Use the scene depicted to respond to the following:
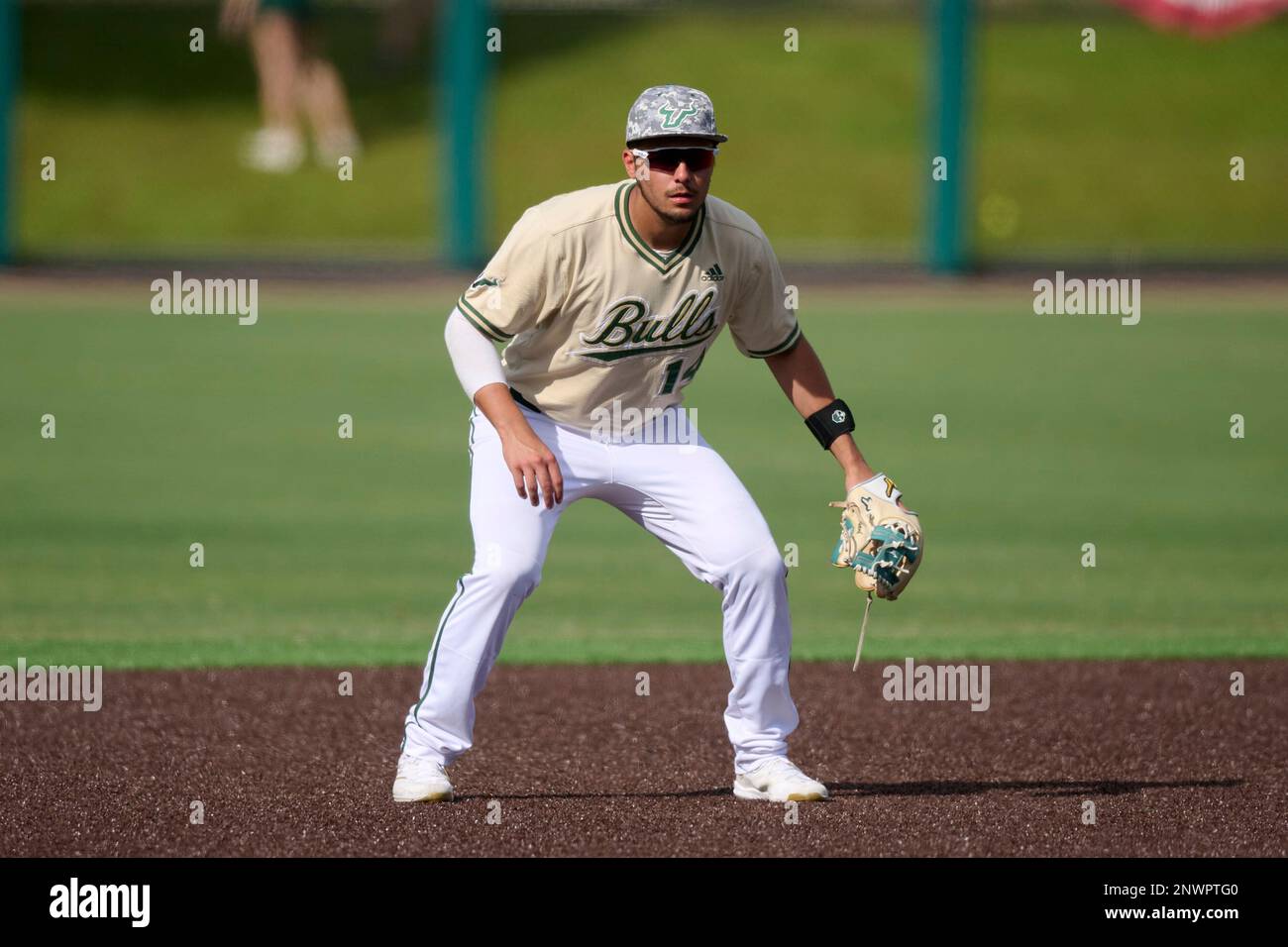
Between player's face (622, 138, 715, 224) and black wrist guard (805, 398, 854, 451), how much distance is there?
2.63ft

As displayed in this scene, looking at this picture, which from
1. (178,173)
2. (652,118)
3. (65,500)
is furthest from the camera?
(178,173)

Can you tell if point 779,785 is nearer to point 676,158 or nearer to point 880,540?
point 880,540

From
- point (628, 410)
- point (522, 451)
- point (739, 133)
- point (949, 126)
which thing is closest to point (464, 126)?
point (949, 126)

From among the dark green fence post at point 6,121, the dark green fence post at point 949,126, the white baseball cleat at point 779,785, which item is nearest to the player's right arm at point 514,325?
the white baseball cleat at point 779,785

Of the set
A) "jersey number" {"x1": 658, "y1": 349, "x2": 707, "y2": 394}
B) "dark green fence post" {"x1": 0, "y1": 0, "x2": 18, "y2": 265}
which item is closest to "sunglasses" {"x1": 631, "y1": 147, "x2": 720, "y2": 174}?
"jersey number" {"x1": 658, "y1": 349, "x2": 707, "y2": 394}

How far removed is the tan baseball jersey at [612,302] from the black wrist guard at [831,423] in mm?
244

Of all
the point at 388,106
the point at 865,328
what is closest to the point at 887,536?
the point at 865,328

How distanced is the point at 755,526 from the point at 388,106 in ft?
84.0

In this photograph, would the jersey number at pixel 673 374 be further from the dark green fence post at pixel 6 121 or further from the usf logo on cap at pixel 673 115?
the dark green fence post at pixel 6 121

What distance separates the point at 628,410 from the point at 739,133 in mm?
24258

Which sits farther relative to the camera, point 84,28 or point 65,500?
point 84,28

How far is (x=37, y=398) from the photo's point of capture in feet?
45.6

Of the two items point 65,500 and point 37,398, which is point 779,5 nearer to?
point 37,398

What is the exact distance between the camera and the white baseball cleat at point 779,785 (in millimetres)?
5727
